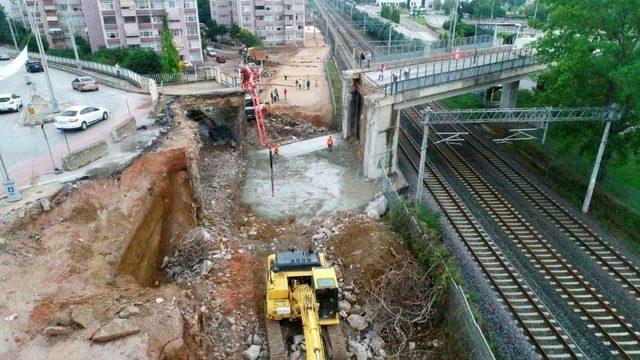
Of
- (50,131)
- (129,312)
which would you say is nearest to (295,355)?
(129,312)

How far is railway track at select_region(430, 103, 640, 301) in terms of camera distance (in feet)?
67.3

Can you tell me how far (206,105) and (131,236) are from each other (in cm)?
1787

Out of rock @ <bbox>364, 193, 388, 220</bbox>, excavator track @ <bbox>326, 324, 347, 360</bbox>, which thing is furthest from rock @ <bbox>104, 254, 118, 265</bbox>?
rock @ <bbox>364, 193, 388, 220</bbox>

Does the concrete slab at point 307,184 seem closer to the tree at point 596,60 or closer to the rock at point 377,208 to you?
the rock at point 377,208

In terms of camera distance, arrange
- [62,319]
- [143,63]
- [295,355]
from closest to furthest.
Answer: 1. [62,319]
2. [295,355]
3. [143,63]

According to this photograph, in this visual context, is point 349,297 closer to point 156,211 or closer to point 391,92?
point 156,211

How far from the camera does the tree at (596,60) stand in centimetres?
2264

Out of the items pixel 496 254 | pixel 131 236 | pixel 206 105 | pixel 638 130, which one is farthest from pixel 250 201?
pixel 638 130

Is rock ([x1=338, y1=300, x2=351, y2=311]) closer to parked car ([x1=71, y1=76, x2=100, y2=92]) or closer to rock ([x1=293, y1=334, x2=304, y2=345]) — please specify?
rock ([x1=293, y1=334, x2=304, y2=345])

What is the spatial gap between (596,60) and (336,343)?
20.6 meters

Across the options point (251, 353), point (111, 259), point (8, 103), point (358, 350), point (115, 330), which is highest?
point (8, 103)

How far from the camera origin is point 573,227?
24.4m

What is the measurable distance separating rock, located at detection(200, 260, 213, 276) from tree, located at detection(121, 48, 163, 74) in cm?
3976

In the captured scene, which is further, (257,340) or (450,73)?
(450,73)
